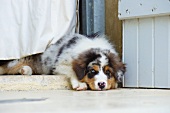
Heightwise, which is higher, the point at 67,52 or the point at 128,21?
the point at 128,21

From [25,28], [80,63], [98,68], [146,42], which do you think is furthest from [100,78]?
[25,28]

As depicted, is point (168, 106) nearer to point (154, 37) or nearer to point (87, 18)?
point (154, 37)

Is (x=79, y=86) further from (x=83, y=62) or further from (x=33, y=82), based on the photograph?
(x=33, y=82)

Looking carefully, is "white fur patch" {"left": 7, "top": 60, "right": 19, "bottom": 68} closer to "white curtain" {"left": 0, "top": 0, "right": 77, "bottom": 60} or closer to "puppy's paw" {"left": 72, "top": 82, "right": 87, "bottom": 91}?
"white curtain" {"left": 0, "top": 0, "right": 77, "bottom": 60}

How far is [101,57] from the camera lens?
280cm

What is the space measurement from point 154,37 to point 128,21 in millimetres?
247

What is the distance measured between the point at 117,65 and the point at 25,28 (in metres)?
0.73

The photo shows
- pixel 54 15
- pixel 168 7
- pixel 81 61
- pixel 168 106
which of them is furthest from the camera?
pixel 54 15

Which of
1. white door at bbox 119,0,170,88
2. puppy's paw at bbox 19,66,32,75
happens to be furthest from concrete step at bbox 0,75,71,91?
white door at bbox 119,0,170,88

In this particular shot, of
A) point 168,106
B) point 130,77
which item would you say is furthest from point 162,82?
point 168,106

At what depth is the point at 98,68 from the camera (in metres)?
2.77

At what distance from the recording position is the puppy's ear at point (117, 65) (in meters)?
2.86

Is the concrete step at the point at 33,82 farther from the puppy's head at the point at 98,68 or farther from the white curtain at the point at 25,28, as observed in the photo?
the white curtain at the point at 25,28

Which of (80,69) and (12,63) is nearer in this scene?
(80,69)
